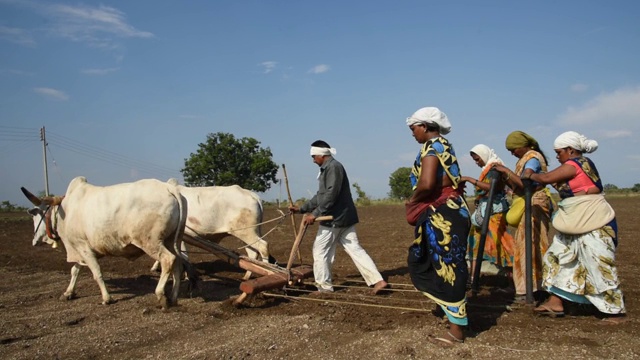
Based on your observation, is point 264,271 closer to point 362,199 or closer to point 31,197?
point 31,197

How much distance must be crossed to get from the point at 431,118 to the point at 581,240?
2.07 metres

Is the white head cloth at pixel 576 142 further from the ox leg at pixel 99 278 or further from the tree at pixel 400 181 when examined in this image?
the tree at pixel 400 181

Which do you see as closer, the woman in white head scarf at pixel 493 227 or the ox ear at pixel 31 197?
the woman in white head scarf at pixel 493 227

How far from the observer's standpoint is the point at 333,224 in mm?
6625

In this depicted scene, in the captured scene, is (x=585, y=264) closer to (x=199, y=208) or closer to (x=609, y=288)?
(x=609, y=288)

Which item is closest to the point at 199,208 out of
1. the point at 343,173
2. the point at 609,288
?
the point at 343,173

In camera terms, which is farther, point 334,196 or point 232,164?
point 232,164

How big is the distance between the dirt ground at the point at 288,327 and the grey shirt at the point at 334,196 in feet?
3.42

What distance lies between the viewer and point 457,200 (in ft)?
14.5

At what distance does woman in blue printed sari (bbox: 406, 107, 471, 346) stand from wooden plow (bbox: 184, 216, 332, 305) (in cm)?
208

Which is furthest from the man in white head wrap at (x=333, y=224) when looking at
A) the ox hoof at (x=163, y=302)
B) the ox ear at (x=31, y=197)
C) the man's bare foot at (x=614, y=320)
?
the ox ear at (x=31, y=197)

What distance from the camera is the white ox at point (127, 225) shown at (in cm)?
634

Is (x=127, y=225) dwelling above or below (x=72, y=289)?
above

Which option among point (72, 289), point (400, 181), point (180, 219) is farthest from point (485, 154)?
point (400, 181)
